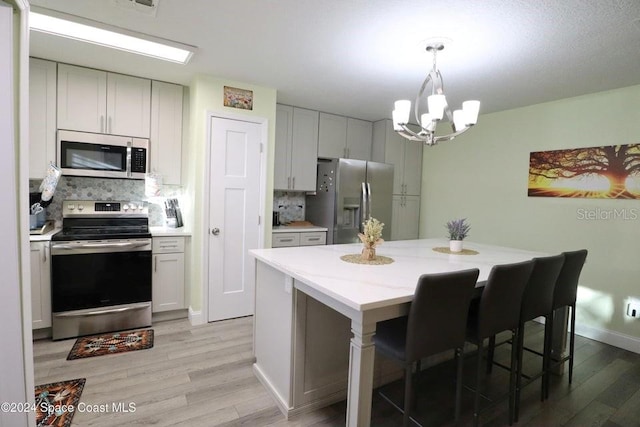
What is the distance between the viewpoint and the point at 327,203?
4.11 metres

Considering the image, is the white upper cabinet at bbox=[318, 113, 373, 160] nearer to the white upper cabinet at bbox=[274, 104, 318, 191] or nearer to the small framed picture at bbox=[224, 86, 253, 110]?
the white upper cabinet at bbox=[274, 104, 318, 191]

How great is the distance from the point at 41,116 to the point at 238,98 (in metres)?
1.73

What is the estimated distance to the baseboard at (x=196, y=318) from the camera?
3.12 m

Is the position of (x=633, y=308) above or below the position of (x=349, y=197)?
below

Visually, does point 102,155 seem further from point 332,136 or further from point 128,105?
point 332,136

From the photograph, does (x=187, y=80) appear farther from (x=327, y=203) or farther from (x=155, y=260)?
(x=327, y=203)

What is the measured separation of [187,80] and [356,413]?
3258mm

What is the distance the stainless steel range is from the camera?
8.75 ft

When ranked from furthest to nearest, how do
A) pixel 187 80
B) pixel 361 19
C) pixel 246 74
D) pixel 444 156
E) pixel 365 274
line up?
pixel 444 156, pixel 187 80, pixel 246 74, pixel 361 19, pixel 365 274

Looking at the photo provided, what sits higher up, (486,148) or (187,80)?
(187,80)

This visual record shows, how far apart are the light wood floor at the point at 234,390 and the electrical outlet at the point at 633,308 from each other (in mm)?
362

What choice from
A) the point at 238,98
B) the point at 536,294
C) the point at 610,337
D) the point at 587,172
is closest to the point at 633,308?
the point at 610,337

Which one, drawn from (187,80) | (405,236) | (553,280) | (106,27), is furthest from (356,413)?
(405,236)

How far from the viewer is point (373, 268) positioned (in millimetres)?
1909
